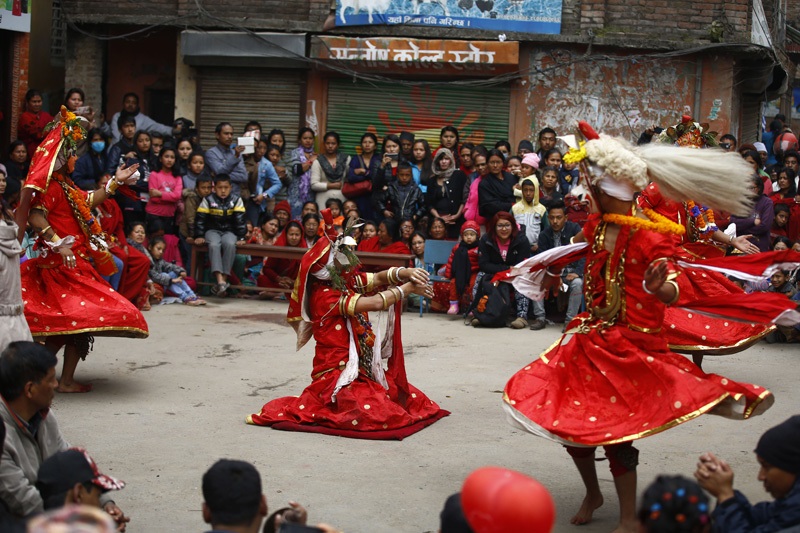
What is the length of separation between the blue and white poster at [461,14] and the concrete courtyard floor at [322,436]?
19.4ft

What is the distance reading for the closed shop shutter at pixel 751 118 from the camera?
56.4 ft

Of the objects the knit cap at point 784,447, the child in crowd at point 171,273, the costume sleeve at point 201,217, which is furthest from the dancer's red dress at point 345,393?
the costume sleeve at point 201,217

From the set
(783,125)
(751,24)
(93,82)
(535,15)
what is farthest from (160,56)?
(783,125)

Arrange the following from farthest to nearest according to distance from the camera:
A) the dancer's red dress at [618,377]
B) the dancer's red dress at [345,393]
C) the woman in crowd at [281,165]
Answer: the woman in crowd at [281,165] < the dancer's red dress at [345,393] < the dancer's red dress at [618,377]

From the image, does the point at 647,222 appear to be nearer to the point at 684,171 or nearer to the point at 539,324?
the point at 684,171

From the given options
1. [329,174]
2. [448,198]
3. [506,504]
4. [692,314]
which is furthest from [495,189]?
[506,504]

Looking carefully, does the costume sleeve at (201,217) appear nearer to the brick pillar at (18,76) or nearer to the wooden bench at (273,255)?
the wooden bench at (273,255)

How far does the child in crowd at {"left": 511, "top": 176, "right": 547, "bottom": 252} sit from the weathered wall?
121 inches

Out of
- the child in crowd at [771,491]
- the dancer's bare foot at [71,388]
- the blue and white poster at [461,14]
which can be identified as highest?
the blue and white poster at [461,14]

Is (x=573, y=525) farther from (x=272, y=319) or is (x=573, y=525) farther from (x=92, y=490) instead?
(x=272, y=319)

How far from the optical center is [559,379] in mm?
5359

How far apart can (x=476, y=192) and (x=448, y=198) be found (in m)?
0.42

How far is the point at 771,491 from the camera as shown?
394cm

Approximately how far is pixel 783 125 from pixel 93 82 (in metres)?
10.8
